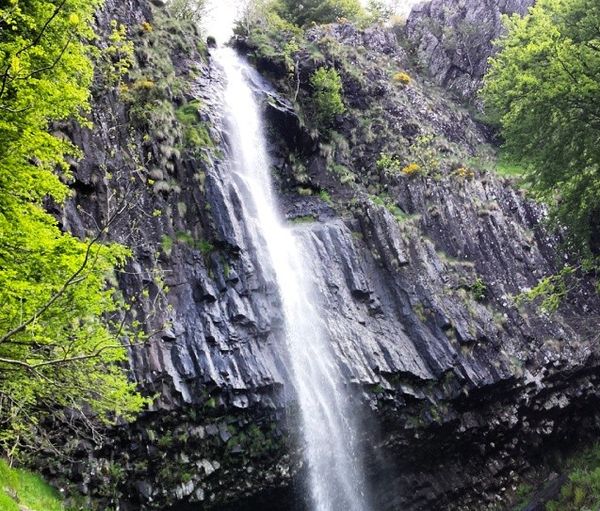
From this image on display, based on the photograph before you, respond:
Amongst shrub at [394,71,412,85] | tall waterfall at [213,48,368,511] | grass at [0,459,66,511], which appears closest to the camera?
grass at [0,459,66,511]

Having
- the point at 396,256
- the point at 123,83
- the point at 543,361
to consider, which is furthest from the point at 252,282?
the point at 543,361

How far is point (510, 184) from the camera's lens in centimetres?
2722

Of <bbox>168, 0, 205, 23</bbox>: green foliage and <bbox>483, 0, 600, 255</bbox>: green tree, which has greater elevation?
<bbox>168, 0, 205, 23</bbox>: green foliage

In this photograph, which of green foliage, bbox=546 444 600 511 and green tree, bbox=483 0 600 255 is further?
green foliage, bbox=546 444 600 511

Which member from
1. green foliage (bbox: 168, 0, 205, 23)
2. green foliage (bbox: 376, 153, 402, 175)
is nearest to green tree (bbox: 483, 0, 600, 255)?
green foliage (bbox: 376, 153, 402, 175)

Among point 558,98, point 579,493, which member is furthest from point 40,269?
point 579,493

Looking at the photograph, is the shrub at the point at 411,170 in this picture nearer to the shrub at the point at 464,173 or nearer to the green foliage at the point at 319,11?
the shrub at the point at 464,173

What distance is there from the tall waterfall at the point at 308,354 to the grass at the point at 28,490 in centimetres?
750

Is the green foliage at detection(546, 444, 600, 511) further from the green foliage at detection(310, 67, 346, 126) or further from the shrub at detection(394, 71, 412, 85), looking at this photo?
the shrub at detection(394, 71, 412, 85)

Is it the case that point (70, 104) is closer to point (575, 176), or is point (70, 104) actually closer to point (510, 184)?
point (575, 176)

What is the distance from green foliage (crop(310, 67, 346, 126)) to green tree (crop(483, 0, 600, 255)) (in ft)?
39.7

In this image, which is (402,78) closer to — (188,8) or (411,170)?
(411,170)

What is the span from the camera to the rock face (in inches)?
1462

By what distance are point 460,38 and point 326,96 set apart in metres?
17.7
